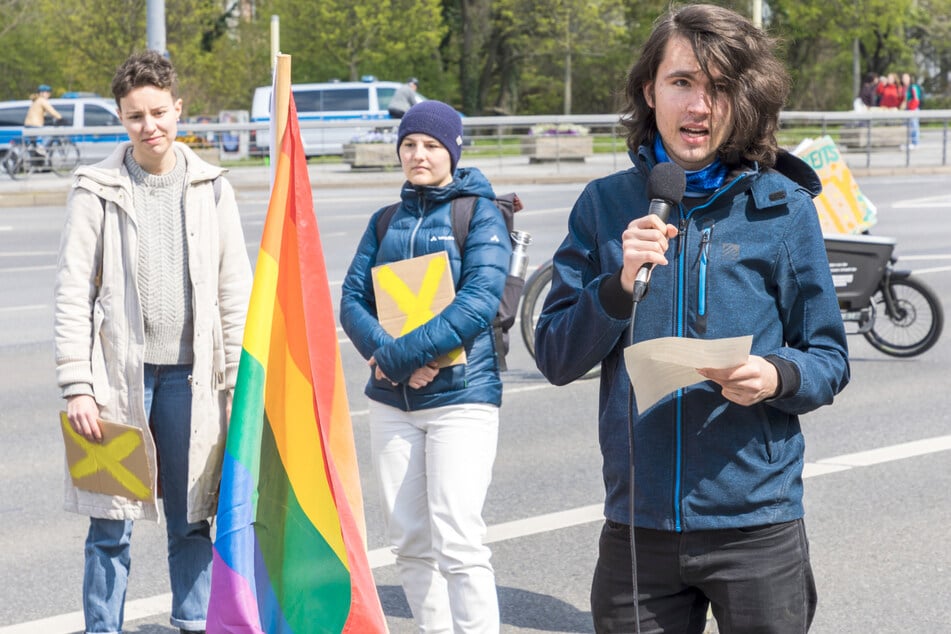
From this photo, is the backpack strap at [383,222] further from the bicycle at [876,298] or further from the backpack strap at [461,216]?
the bicycle at [876,298]

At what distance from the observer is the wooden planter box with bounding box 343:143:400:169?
27.8 meters

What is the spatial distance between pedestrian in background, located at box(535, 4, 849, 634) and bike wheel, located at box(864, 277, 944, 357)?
789cm

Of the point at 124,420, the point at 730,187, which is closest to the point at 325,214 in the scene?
the point at 124,420

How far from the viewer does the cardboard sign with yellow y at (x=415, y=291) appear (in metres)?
4.66

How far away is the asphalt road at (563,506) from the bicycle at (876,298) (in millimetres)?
181

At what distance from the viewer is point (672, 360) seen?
2.64m

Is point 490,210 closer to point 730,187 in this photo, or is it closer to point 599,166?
point 730,187

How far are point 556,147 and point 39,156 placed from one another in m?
9.82

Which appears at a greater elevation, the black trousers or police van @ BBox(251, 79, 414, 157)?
police van @ BBox(251, 79, 414, 157)

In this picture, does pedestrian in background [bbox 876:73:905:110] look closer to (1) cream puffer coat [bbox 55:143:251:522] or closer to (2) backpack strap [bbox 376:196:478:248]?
(2) backpack strap [bbox 376:196:478:248]

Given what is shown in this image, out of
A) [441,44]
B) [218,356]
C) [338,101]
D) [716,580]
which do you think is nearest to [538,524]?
[218,356]

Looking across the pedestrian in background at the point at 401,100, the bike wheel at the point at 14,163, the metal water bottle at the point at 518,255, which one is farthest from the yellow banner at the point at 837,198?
the bike wheel at the point at 14,163

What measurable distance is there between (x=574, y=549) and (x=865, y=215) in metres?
6.03

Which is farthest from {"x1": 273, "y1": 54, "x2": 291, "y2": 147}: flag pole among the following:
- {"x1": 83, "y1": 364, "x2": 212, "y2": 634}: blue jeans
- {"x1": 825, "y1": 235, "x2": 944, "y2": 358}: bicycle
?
{"x1": 825, "y1": 235, "x2": 944, "y2": 358}: bicycle
